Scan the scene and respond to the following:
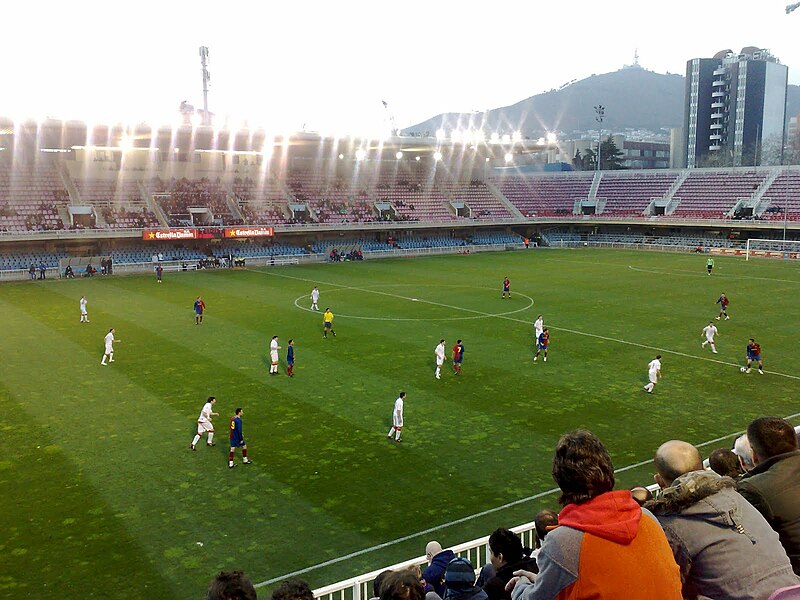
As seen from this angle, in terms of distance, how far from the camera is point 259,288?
45.8 m

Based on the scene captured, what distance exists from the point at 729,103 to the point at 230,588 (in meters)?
170

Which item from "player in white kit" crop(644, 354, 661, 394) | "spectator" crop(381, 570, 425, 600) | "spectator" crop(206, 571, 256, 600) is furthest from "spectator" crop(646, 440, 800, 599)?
"player in white kit" crop(644, 354, 661, 394)

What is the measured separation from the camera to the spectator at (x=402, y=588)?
16.2 ft

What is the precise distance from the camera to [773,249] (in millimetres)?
65625

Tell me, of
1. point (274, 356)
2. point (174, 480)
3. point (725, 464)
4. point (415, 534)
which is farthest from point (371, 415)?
point (725, 464)

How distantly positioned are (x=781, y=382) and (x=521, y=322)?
1223cm

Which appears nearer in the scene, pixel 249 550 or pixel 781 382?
pixel 249 550

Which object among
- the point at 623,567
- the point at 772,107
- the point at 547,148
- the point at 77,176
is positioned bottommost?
the point at 623,567

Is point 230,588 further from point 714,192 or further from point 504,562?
point 714,192

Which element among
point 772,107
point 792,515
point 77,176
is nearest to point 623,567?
point 792,515

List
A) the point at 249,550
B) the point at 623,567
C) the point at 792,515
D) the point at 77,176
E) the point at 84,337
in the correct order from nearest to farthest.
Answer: the point at 623,567
the point at 792,515
the point at 249,550
the point at 84,337
the point at 77,176

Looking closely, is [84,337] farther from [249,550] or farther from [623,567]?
[623,567]

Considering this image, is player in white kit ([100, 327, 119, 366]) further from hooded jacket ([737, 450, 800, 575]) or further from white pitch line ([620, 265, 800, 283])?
white pitch line ([620, 265, 800, 283])

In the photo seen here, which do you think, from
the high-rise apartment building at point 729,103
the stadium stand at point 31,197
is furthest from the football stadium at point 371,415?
the high-rise apartment building at point 729,103
